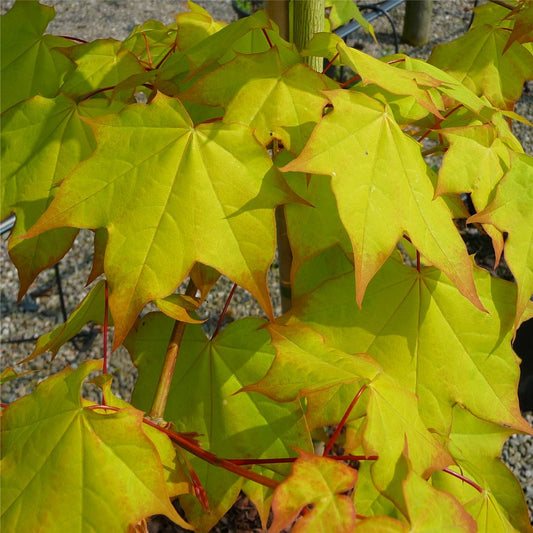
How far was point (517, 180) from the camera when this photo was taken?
2.20ft

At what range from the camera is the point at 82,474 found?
55cm

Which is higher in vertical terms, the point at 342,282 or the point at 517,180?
the point at 517,180

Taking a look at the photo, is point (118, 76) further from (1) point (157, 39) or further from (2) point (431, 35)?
(2) point (431, 35)

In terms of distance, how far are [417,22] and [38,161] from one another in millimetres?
3116

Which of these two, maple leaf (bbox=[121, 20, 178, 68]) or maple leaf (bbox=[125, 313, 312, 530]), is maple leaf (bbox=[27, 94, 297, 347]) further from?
maple leaf (bbox=[121, 20, 178, 68])

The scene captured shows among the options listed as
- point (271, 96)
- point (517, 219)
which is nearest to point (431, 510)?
point (517, 219)

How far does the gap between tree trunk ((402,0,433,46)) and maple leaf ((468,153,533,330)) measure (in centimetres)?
292

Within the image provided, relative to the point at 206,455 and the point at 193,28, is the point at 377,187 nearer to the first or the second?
the point at 206,455

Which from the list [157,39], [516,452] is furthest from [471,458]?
[516,452]

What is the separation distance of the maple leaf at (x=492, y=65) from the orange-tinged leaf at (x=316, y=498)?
0.66m

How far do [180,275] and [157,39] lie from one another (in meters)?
0.52

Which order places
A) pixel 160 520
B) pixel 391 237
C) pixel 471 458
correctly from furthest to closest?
pixel 160 520, pixel 471 458, pixel 391 237

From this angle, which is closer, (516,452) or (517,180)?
(517,180)

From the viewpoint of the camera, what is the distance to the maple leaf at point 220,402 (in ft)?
2.34
